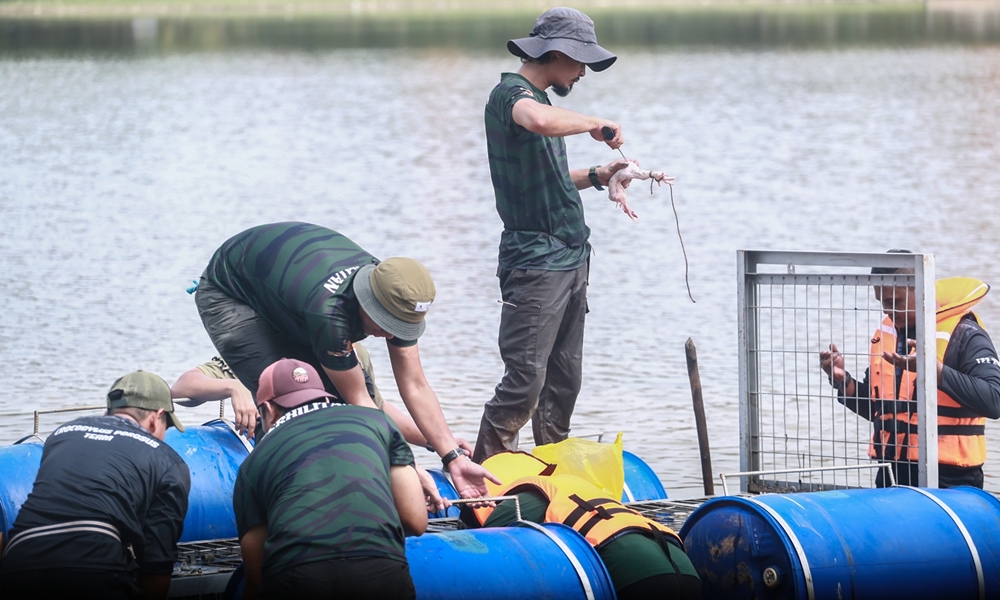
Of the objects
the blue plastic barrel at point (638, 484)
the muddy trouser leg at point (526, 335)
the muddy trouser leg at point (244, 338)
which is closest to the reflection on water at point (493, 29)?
the blue plastic barrel at point (638, 484)

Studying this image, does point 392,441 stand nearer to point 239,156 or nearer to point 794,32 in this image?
point 239,156

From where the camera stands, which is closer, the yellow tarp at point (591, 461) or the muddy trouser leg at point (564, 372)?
the yellow tarp at point (591, 461)

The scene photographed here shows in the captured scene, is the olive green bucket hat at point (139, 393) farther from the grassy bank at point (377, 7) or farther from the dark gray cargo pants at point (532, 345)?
the grassy bank at point (377, 7)

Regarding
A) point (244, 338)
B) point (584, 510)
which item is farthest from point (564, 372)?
point (244, 338)

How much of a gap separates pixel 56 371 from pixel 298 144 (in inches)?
712

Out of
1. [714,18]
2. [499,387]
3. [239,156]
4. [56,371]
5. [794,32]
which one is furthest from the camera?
[714,18]

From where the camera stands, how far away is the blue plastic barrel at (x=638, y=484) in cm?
795

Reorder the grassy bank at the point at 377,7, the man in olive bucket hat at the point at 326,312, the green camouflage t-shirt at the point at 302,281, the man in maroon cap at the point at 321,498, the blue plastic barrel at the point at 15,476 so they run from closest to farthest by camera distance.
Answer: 1. the man in maroon cap at the point at 321,498
2. the man in olive bucket hat at the point at 326,312
3. the green camouflage t-shirt at the point at 302,281
4. the blue plastic barrel at the point at 15,476
5. the grassy bank at the point at 377,7

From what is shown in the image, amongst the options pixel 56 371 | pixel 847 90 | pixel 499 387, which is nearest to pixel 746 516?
pixel 499 387

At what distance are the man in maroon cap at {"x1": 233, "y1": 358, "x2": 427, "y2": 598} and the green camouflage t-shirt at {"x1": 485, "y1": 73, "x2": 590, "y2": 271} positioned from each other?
2.15 m

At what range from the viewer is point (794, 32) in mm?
68062

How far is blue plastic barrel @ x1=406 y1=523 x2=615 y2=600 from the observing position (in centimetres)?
595

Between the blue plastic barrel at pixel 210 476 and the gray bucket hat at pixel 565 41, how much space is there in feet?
8.13

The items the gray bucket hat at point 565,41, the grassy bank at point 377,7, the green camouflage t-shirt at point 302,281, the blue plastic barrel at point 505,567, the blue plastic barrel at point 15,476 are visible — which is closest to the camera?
the blue plastic barrel at point 505,567
